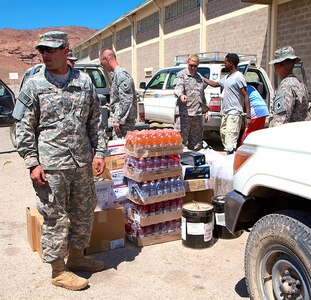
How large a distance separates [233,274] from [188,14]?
1730cm

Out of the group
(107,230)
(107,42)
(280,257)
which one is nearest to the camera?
(280,257)

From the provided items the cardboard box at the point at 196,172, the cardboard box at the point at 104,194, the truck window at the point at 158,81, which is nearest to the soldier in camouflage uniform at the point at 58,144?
the cardboard box at the point at 104,194

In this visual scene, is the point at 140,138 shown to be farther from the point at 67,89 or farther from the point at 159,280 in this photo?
the point at 159,280

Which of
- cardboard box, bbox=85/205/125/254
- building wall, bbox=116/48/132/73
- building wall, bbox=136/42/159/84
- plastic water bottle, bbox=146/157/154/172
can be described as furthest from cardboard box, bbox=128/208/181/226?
building wall, bbox=116/48/132/73

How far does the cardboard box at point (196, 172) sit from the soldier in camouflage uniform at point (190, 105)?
6.67ft

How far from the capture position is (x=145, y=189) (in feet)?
13.5

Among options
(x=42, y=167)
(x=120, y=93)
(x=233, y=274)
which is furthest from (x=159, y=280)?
(x=120, y=93)

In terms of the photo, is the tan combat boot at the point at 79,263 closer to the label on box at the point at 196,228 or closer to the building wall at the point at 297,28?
the label on box at the point at 196,228

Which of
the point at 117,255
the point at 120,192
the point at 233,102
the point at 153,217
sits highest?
the point at 233,102

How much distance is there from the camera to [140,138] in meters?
4.11

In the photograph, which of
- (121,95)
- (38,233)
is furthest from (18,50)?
(38,233)

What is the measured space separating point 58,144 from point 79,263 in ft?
3.78

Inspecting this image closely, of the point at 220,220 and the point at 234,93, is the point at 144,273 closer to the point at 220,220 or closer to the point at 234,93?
the point at 220,220

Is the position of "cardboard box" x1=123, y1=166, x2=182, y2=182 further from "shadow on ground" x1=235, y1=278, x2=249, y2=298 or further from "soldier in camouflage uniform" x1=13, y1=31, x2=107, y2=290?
"shadow on ground" x1=235, y1=278, x2=249, y2=298
